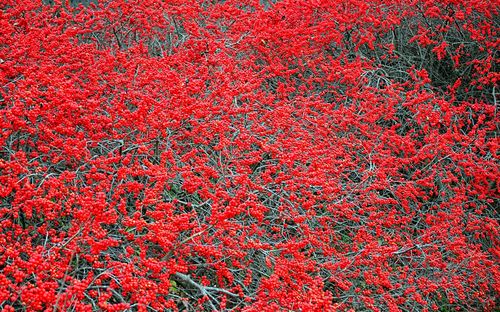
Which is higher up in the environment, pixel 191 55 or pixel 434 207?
pixel 191 55

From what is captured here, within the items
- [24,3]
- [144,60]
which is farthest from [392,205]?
[24,3]

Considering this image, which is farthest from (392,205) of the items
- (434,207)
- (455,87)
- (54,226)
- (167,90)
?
(54,226)

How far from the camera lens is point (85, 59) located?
462 cm

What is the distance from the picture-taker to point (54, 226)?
355cm

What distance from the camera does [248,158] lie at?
4.45 metres

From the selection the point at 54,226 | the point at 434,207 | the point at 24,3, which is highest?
the point at 24,3

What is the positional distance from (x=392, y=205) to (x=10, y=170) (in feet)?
11.0

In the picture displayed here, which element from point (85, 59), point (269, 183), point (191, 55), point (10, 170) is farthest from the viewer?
point (191, 55)

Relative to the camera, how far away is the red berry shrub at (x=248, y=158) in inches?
132

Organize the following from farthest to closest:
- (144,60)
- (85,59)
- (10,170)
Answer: (144,60), (85,59), (10,170)

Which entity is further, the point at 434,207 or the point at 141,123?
the point at 434,207

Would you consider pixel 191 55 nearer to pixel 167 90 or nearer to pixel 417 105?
pixel 167 90

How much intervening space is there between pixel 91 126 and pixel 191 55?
1865mm

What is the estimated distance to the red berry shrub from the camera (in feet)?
11.0
